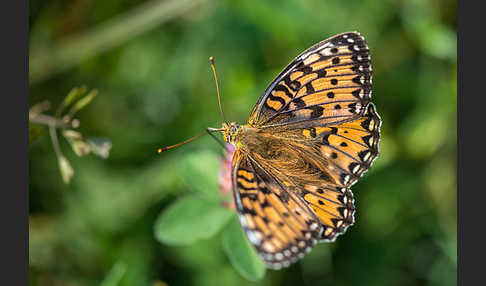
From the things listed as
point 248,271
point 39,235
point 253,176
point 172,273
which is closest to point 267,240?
point 253,176

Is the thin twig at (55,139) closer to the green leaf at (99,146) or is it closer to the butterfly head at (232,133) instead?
the green leaf at (99,146)

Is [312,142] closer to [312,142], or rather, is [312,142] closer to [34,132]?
[312,142]

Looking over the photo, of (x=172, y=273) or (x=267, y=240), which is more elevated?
(x=267, y=240)

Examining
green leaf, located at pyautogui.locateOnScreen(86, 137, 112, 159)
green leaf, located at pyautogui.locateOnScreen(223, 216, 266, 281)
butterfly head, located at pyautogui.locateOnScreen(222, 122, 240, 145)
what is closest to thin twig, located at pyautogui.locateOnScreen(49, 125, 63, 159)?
green leaf, located at pyautogui.locateOnScreen(86, 137, 112, 159)

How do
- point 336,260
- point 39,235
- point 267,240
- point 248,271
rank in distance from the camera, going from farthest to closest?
point 336,260 → point 39,235 → point 248,271 → point 267,240

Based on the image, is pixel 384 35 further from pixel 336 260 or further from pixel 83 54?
pixel 83 54

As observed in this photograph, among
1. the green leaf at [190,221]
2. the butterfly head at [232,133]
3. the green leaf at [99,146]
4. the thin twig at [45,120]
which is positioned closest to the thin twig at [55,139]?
the thin twig at [45,120]
